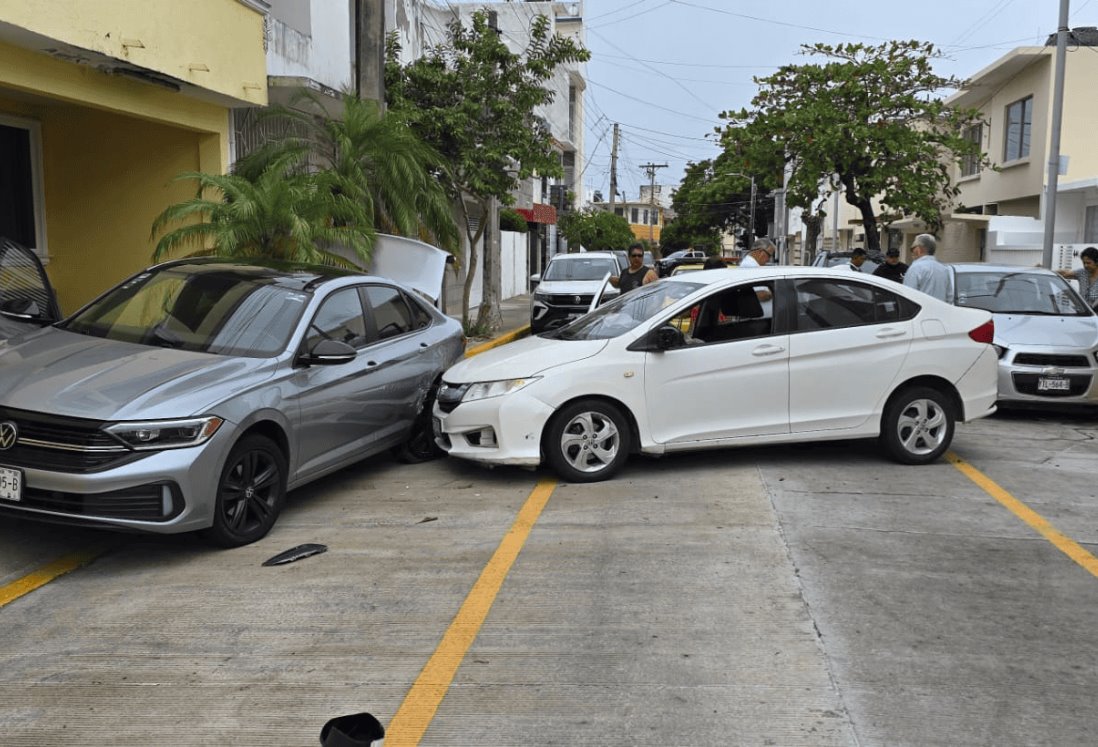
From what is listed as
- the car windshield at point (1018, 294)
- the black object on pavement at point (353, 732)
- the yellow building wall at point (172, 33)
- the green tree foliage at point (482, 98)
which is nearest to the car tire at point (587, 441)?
the black object on pavement at point (353, 732)

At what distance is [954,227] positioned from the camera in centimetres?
3178

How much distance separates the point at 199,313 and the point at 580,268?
13.4 m

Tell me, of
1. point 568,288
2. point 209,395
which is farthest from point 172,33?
point 568,288

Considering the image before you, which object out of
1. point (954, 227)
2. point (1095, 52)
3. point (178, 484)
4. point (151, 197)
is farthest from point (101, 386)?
point (954, 227)

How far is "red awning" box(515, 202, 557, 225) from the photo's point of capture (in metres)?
34.5

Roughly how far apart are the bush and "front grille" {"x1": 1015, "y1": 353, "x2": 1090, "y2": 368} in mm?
20409

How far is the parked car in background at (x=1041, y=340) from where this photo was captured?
33.1ft

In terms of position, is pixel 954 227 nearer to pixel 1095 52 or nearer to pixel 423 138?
pixel 1095 52

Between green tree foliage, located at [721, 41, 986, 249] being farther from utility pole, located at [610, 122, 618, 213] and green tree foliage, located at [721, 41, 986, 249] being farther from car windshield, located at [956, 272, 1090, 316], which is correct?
utility pole, located at [610, 122, 618, 213]


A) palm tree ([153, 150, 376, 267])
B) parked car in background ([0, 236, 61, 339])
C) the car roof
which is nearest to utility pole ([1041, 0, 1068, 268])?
the car roof

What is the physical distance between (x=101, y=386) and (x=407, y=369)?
2804 millimetres

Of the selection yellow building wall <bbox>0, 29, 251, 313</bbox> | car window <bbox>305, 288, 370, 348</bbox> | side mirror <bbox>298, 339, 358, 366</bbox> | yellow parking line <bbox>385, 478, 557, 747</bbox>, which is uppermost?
yellow building wall <bbox>0, 29, 251, 313</bbox>

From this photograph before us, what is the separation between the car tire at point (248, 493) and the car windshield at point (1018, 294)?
8.41 metres

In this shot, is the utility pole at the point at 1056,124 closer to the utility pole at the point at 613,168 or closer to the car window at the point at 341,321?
the car window at the point at 341,321
